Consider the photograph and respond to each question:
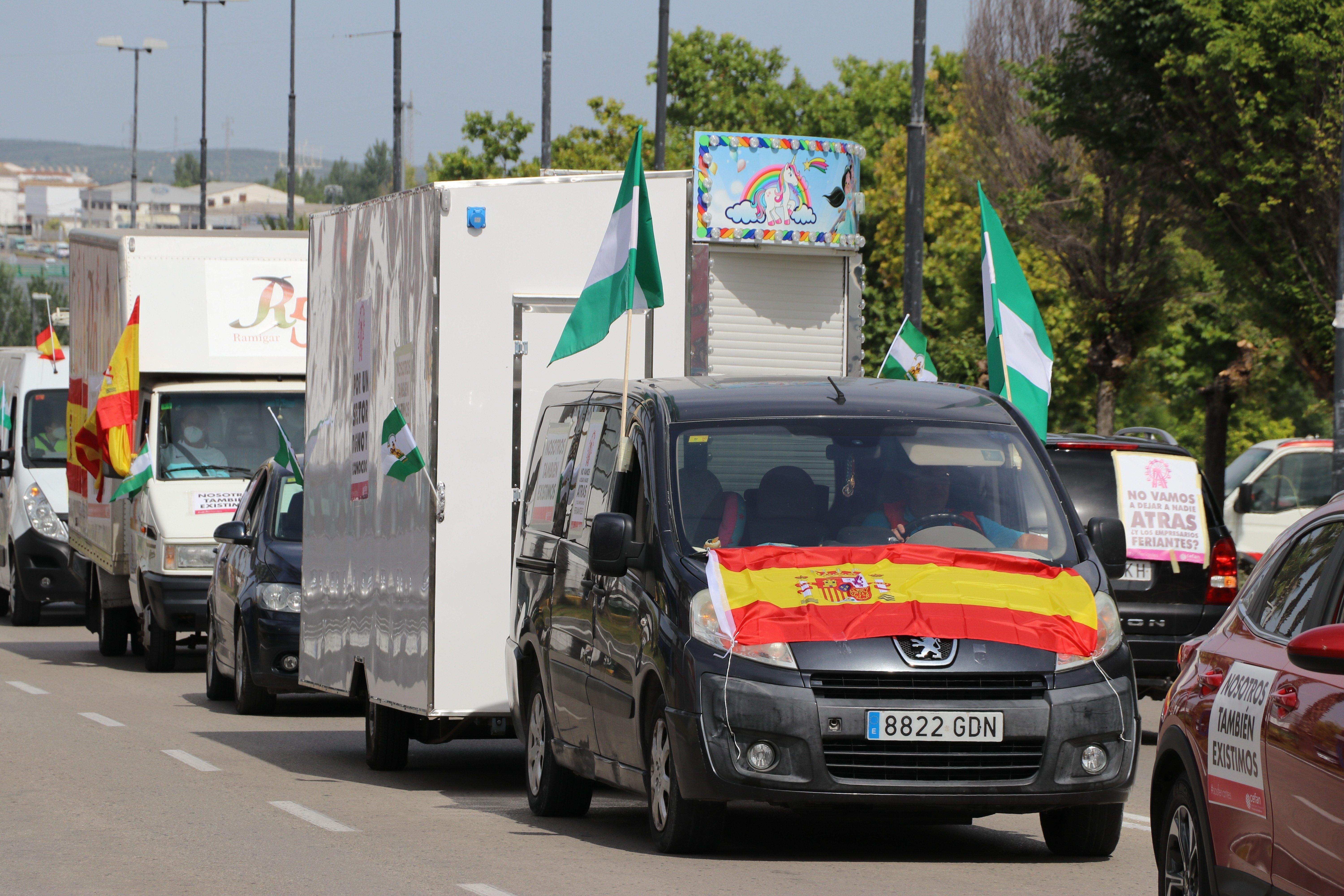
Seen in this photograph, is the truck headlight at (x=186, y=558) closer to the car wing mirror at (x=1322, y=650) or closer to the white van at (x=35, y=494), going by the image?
the white van at (x=35, y=494)

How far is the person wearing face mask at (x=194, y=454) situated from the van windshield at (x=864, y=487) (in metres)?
11.0

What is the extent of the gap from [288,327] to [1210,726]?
14.5 m

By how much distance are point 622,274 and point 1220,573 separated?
4.99 metres

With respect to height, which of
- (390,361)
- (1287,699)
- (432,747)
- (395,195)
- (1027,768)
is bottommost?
(432,747)

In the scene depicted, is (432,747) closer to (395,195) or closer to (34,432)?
(395,195)

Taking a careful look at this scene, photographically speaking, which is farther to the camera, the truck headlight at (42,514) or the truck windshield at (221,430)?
the truck headlight at (42,514)

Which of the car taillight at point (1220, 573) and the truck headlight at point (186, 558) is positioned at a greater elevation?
the car taillight at point (1220, 573)

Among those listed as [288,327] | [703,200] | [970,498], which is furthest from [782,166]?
[970,498]

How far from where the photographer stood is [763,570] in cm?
827

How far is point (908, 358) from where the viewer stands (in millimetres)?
15984

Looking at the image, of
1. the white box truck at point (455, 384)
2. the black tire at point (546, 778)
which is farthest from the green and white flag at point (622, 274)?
the black tire at point (546, 778)

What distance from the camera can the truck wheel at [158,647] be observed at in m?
19.6

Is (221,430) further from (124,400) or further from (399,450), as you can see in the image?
(399,450)

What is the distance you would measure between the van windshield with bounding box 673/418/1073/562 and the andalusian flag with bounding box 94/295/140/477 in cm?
1119
